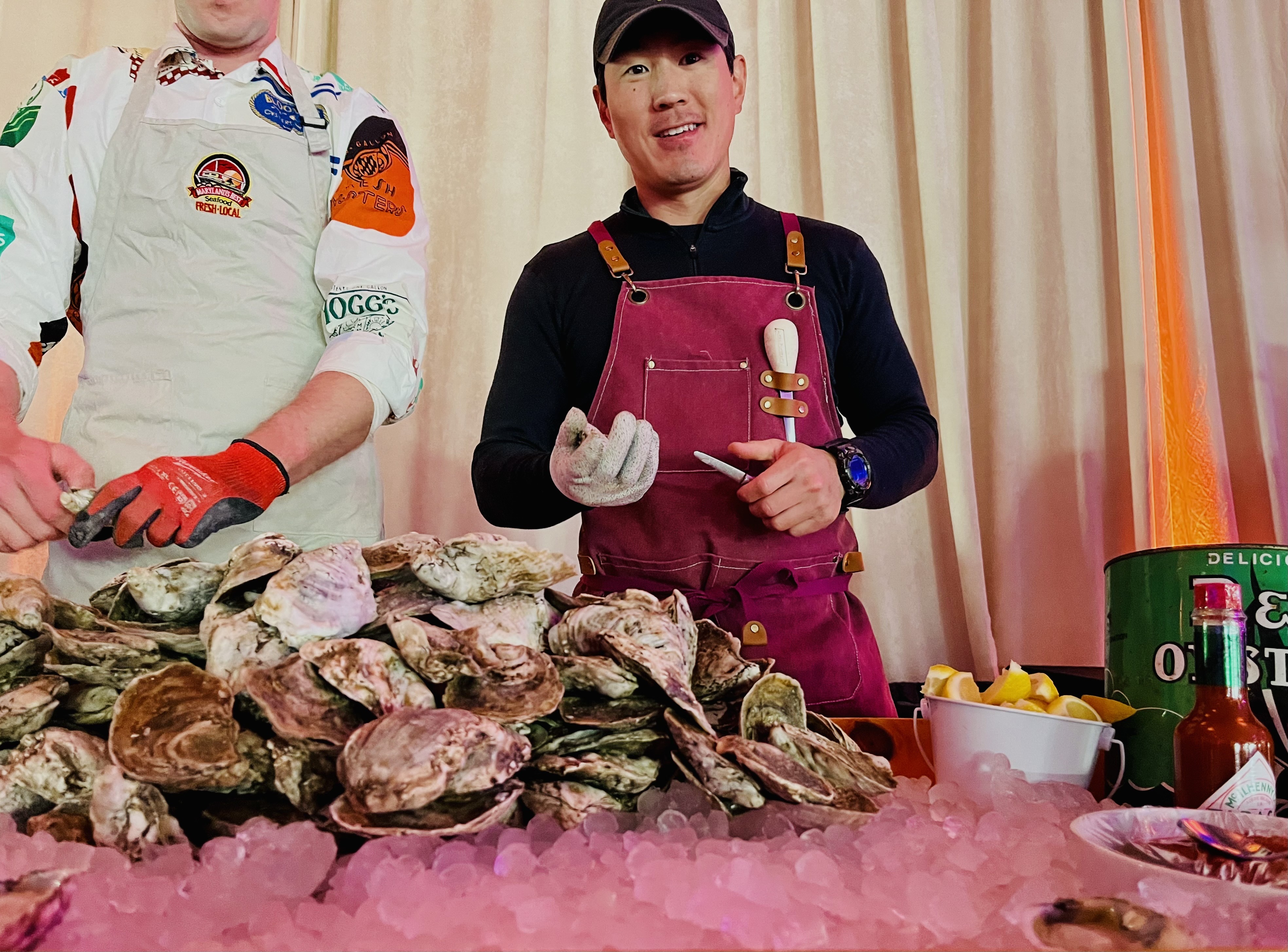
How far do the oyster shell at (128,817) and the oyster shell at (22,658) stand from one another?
116mm

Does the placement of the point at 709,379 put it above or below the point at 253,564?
above

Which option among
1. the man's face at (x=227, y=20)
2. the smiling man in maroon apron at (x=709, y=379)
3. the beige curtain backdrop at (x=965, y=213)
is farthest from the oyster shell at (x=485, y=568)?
the beige curtain backdrop at (x=965, y=213)

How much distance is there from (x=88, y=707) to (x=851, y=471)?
0.83 meters

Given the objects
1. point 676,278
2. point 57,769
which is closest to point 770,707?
point 57,769

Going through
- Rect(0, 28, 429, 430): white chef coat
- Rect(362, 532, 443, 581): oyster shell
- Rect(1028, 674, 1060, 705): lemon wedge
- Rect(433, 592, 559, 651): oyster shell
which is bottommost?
Rect(1028, 674, 1060, 705): lemon wedge

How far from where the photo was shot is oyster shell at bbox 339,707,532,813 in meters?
0.40

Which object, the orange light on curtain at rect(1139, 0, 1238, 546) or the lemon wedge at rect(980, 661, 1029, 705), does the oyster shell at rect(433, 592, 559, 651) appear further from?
the orange light on curtain at rect(1139, 0, 1238, 546)

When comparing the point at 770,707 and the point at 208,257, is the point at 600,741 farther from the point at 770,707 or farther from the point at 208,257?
the point at 208,257

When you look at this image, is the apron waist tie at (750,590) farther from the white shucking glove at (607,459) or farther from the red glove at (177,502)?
the red glove at (177,502)

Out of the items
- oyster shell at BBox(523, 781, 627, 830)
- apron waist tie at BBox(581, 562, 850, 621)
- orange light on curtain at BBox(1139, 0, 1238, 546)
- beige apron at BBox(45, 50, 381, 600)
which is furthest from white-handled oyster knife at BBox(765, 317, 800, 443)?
orange light on curtain at BBox(1139, 0, 1238, 546)

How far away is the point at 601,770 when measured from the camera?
46 centimetres

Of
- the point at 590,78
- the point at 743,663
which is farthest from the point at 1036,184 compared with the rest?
the point at 743,663

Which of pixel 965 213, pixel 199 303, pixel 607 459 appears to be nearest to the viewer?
pixel 607 459

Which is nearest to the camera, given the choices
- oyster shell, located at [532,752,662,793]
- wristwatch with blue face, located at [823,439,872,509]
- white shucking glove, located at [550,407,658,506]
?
oyster shell, located at [532,752,662,793]
